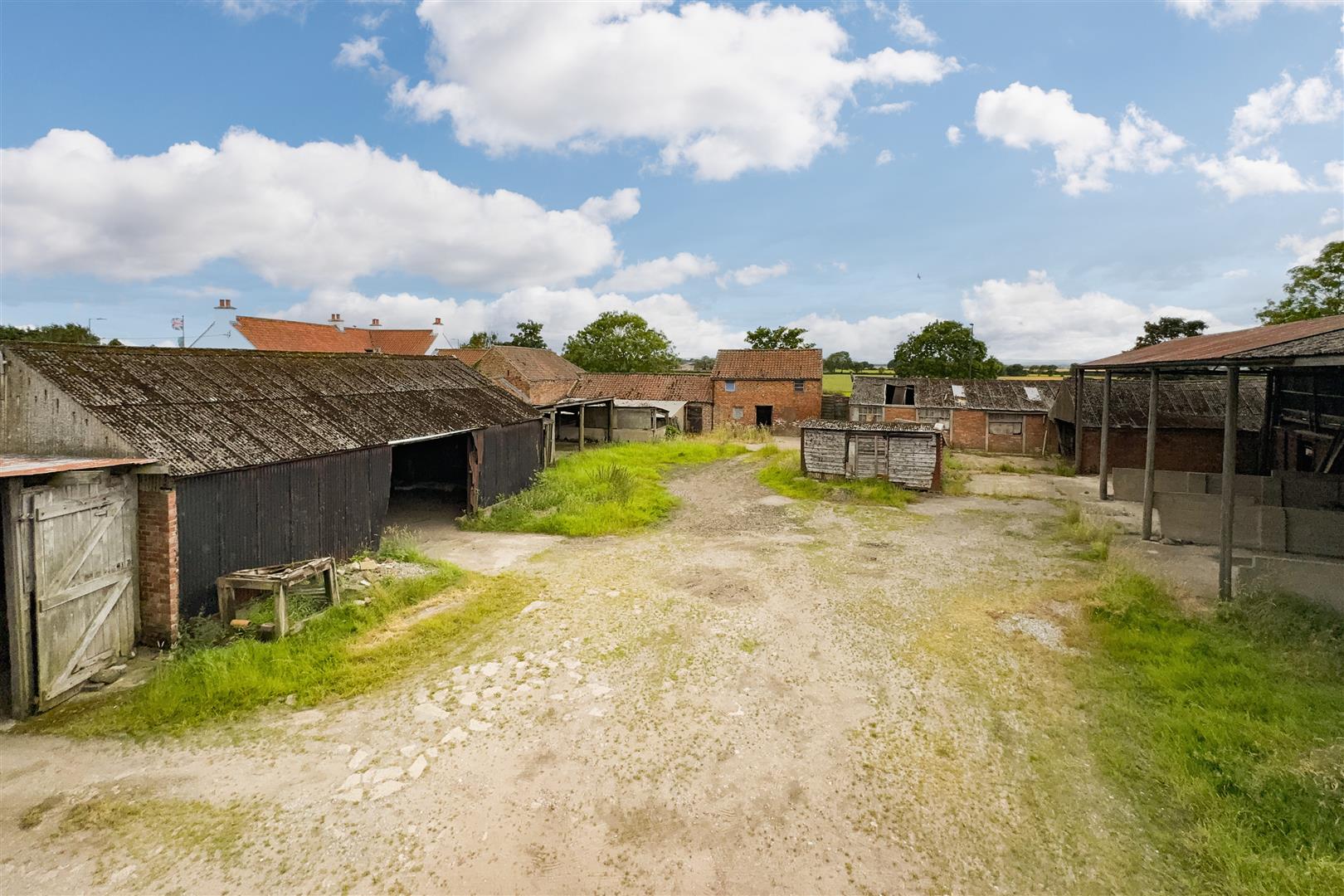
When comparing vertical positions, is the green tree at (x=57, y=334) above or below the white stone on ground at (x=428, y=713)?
above

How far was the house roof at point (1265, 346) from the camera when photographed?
9422 millimetres

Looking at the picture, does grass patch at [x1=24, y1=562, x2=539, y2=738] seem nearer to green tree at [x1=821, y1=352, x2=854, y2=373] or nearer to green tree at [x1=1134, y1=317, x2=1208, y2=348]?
green tree at [x1=1134, y1=317, x2=1208, y2=348]

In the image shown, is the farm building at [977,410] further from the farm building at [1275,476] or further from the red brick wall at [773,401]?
the farm building at [1275,476]

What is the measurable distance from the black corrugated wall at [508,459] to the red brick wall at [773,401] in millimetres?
18864

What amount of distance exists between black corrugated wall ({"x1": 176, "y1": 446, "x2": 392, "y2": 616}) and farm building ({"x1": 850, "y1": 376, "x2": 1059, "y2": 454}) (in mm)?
24218

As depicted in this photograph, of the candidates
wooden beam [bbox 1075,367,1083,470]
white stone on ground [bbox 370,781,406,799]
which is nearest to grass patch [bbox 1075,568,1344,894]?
white stone on ground [bbox 370,781,406,799]

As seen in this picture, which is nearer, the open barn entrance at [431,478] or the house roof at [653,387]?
the open barn entrance at [431,478]

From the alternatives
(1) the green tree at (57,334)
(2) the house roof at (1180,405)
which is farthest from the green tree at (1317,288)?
(1) the green tree at (57,334)

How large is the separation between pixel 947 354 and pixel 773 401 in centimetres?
2408

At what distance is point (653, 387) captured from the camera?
1508 inches

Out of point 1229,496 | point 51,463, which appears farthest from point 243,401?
point 1229,496

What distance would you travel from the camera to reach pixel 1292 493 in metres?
15.0

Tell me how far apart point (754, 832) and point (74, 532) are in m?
8.27

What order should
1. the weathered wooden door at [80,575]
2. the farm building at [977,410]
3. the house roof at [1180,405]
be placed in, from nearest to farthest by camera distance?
the weathered wooden door at [80,575] < the house roof at [1180,405] < the farm building at [977,410]
